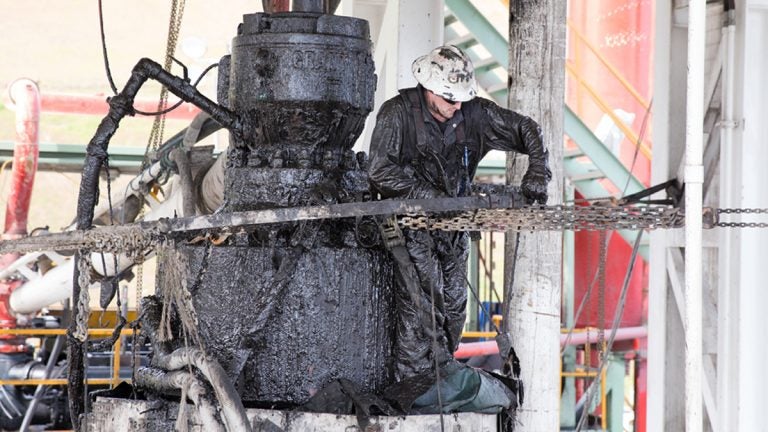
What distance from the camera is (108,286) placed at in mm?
7574

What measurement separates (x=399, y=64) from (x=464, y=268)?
4.05 metres

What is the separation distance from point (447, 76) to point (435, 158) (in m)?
0.46

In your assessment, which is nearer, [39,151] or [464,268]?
[464,268]

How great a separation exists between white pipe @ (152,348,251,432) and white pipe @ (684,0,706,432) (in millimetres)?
2084

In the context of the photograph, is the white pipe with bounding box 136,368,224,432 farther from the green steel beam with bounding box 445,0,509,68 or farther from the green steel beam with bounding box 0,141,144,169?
the green steel beam with bounding box 0,141,144,169

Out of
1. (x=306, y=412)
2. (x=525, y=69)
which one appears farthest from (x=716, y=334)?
(x=306, y=412)

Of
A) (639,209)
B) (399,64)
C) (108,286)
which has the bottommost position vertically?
(108,286)

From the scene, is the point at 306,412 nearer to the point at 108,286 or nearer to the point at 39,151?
the point at 108,286

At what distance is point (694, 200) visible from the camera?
475cm

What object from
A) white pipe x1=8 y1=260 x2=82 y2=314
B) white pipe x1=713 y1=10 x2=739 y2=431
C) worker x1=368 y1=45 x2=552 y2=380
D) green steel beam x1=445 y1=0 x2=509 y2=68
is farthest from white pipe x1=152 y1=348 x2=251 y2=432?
Result: white pipe x1=8 y1=260 x2=82 y2=314

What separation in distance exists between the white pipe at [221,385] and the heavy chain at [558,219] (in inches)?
46.7

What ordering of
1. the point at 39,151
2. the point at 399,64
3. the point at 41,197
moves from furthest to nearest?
the point at 41,197 < the point at 39,151 < the point at 399,64

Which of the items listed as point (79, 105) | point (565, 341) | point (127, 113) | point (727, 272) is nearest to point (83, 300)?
point (127, 113)

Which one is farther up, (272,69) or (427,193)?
(272,69)
